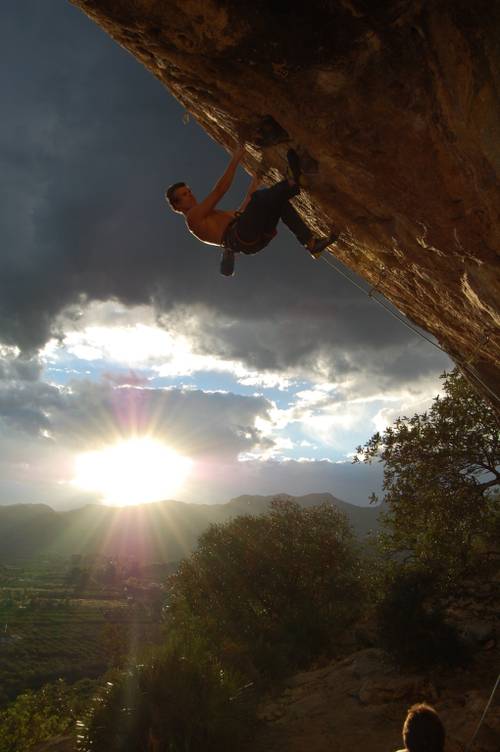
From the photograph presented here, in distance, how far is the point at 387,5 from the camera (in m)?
3.85

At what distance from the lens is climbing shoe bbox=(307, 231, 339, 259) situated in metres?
6.36

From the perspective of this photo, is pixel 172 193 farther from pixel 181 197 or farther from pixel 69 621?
pixel 69 621

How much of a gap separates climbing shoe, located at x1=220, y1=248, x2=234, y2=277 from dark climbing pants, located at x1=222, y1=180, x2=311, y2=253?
34cm

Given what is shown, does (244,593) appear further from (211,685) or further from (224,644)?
(211,685)

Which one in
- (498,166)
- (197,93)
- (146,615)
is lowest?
(146,615)

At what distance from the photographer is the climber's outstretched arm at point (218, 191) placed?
5.39 metres

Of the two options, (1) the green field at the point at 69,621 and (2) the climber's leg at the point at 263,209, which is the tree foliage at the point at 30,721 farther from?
(2) the climber's leg at the point at 263,209

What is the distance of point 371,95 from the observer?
430 centimetres

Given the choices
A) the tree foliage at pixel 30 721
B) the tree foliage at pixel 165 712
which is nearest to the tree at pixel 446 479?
the tree foliage at pixel 165 712

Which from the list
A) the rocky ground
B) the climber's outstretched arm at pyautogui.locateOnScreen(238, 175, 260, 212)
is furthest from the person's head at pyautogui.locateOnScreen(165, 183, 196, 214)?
the rocky ground

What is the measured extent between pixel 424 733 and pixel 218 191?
6254 mm

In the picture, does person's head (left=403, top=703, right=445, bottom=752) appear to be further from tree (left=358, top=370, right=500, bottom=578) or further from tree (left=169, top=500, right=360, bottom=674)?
tree (left=169, top=500, right=360, bottom=674)

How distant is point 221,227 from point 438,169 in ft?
8.78

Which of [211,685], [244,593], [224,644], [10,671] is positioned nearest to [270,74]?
[211,685]
